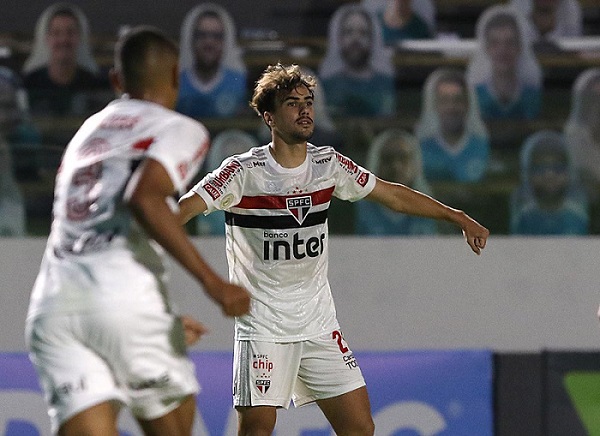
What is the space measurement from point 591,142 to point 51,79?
3.20m

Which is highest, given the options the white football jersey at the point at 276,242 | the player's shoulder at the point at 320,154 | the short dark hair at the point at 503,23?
the short dark hair at the point at 503,23

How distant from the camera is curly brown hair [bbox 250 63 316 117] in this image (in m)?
4.81

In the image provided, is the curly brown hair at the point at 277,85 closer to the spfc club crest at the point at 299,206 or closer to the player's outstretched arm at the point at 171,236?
the spfc club crest at the point at 299,206

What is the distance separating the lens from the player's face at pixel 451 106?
22.5 ft

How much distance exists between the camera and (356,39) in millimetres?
7000

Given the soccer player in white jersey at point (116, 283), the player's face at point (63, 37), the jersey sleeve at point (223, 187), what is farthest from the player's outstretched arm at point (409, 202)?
the player's face at point (63, 37)

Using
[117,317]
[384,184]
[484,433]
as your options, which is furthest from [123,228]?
[484,433]

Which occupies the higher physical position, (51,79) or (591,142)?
(51,79)

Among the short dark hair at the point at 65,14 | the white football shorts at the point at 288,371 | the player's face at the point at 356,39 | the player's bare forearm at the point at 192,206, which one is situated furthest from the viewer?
the player's face at the point at 356,39

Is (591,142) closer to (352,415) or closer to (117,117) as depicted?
(352,415)

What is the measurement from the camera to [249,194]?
4.77 m

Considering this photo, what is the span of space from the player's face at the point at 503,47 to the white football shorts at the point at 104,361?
424 centimetres

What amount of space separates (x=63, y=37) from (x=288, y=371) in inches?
119

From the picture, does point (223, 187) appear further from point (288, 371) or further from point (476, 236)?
point (476, 236)
